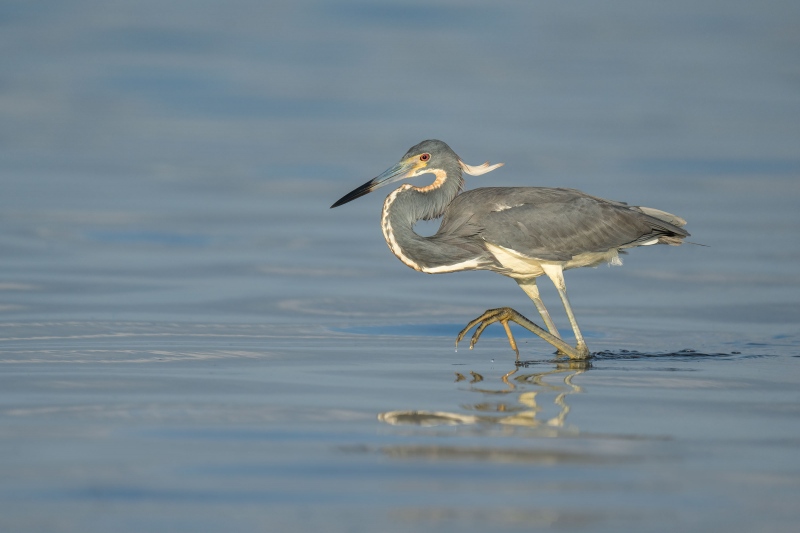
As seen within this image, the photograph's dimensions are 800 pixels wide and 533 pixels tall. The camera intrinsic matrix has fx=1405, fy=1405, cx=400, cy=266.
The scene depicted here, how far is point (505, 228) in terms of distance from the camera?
385 inches

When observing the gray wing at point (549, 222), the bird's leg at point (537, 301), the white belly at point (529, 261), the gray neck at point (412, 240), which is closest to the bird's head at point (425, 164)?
the gray wing at point (549, 222)

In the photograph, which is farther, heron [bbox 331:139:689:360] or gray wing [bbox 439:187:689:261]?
gray wing [bbox 439:187:689:261]

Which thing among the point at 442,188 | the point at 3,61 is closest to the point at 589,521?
the point at 442,188

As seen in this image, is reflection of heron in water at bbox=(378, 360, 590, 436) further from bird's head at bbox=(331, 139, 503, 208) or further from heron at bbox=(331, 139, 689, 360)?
bird's head at bbox=(331, 139, 503, 208)

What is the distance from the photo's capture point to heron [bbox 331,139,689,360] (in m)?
9.60

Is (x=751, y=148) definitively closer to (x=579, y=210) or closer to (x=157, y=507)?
(x=579, y=210)

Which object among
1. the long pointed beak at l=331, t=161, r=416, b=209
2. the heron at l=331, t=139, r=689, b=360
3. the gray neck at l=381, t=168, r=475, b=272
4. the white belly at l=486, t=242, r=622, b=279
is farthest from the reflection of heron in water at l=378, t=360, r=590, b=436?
the long pointed beak at l=331, t=161, r=416, b=209

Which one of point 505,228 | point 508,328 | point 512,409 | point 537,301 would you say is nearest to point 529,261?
point 505,228

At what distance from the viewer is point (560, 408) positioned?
296 inches

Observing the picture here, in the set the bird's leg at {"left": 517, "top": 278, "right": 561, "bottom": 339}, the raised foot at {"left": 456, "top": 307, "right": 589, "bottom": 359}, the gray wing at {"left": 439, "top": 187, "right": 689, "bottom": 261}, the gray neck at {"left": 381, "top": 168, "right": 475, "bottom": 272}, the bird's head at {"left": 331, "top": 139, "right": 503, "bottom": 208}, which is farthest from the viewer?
the bird's leg at {"left": 517, "top": 278, "right": 561, "bottom": 339}

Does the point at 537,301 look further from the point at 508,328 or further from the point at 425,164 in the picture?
the point at 425,164

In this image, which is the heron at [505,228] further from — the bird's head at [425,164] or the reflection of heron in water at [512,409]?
the reflection of heron in water at [512,409]

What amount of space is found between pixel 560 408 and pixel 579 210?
9.78ft

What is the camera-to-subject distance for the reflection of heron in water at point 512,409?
709 cm
